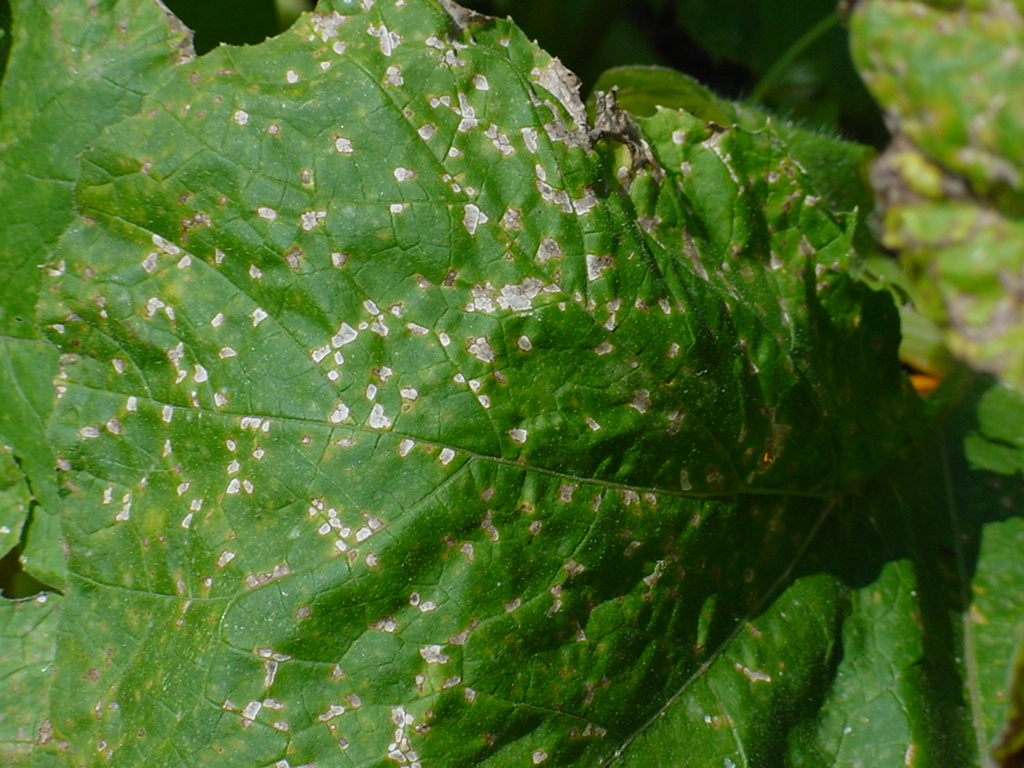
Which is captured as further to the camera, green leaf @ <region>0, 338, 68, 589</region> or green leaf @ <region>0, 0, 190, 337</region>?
green leaf @ <region>0, 338, 68, 589</region>

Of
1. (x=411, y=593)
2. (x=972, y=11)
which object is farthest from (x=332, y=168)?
(x=972, y=11)

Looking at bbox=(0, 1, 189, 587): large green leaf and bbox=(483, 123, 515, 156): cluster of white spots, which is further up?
bbox=(483, 123, 515, 156): cluster of white spots

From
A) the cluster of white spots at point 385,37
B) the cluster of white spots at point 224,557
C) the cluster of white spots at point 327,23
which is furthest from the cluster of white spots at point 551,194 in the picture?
the cluster of white spots at point 224,557

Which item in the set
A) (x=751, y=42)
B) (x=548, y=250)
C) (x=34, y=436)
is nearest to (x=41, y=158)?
(x=34, y=436)

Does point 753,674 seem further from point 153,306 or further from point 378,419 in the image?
point 153,306

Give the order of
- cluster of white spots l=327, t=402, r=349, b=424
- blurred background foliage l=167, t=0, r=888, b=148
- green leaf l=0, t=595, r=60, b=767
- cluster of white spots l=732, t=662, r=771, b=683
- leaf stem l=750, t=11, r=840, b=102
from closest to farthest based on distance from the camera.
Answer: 1. cluster of white spots l=327, t=402, r=349, b=424
2. cluster of white spots l=732, t=662, r=771, b=683
3. green leaf l=0, t=595, r=60, b=767
4. leaf stem l=750, t=11, r=840, b=102
5. blurred background foliage l=167, t=0, r=888, b=148

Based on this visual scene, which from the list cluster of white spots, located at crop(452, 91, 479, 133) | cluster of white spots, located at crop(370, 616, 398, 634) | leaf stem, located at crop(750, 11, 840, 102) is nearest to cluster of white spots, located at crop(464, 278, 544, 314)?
cluster of white spots, located at crop(452, 91, 479, 133)

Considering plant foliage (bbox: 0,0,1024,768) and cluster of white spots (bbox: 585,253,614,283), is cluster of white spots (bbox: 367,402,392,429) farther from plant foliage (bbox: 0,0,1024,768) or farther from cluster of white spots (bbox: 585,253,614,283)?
cluster of white spots (bbox: 585,253,614,283)
